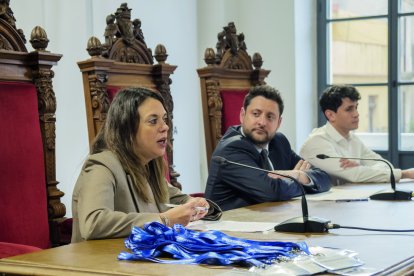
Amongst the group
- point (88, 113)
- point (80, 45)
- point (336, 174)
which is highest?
point (80, 45)

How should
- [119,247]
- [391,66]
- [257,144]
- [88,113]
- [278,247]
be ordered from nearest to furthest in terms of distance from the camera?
[278,247], [119,247], [88,113], [257,144], [391,66]

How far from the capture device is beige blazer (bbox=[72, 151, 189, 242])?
6.84 ft

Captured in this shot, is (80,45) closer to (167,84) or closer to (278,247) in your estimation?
(167,84)

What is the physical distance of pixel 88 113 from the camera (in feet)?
10.1

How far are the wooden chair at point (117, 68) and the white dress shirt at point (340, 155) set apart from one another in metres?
0.87

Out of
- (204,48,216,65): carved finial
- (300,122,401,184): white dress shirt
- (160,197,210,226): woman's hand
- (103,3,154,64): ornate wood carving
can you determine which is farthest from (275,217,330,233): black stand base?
(204,48,216,65): carved finial

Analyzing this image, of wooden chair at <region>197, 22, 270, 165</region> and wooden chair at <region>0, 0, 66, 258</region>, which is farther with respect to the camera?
wooden chair at <region>197, 22, 270, 165</region>

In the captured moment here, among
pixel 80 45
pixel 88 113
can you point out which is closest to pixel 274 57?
pixel 80 45

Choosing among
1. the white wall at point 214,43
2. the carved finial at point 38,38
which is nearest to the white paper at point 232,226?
the carved finial at point 38,38

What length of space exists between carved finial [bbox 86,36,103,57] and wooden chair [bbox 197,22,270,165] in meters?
0.91

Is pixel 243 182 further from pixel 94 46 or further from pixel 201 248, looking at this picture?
pixel 201 248

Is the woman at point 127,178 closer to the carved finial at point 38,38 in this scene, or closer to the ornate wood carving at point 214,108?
the carved finial at point 38,38

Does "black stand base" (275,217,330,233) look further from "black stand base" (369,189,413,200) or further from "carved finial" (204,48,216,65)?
"carved finial" (204,48,216,65)

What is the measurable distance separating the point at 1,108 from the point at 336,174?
6.41ft
